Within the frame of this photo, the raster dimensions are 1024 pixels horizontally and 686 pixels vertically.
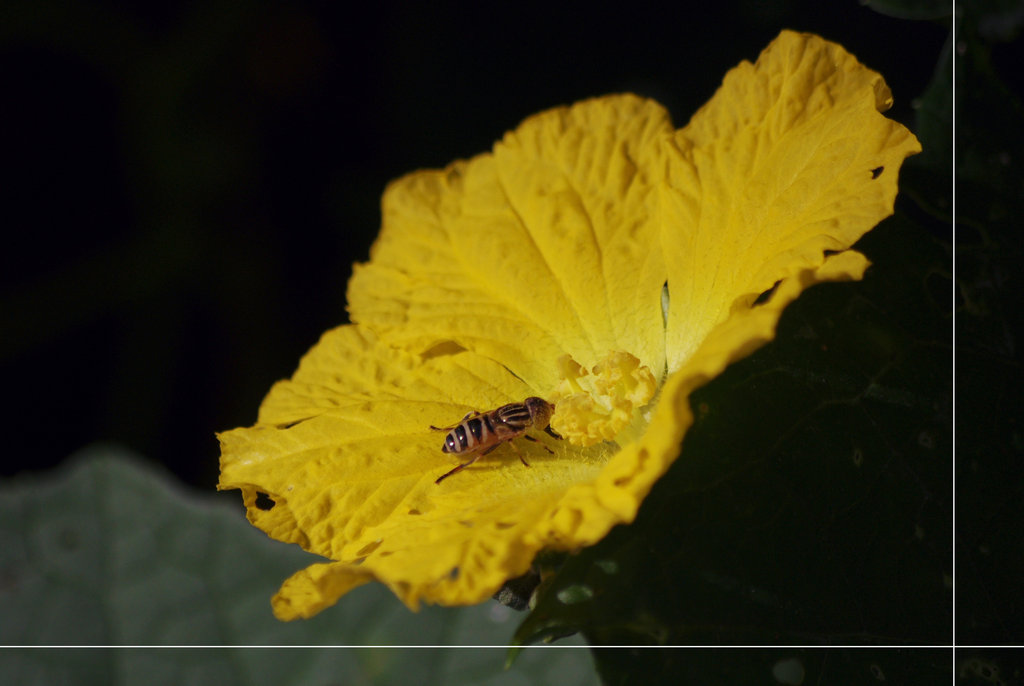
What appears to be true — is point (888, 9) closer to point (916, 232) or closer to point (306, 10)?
point (916, 232)

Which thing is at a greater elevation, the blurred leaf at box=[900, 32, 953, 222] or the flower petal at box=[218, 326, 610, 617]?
the blurred leaf at box=[900, 32, 953, 222]

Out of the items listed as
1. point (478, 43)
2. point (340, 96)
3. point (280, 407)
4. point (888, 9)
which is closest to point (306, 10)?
point (340, 96)

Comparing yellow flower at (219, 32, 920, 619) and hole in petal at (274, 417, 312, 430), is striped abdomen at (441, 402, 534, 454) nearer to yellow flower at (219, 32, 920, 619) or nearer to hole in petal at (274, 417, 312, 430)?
yellow flower at (219, 32, 920, 619)

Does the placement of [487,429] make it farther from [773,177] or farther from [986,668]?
[986,668]

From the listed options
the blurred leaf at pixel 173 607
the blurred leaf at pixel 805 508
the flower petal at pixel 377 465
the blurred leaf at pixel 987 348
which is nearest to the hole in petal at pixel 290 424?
the flower petal at pixel 377 465

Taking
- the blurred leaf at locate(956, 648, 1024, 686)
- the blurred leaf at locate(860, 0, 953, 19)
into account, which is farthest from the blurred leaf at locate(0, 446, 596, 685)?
the blurred leaf at locate(860, 0, 953, 19)

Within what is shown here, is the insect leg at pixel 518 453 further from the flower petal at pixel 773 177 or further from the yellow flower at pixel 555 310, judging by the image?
the flower petal at pixel 773 177
